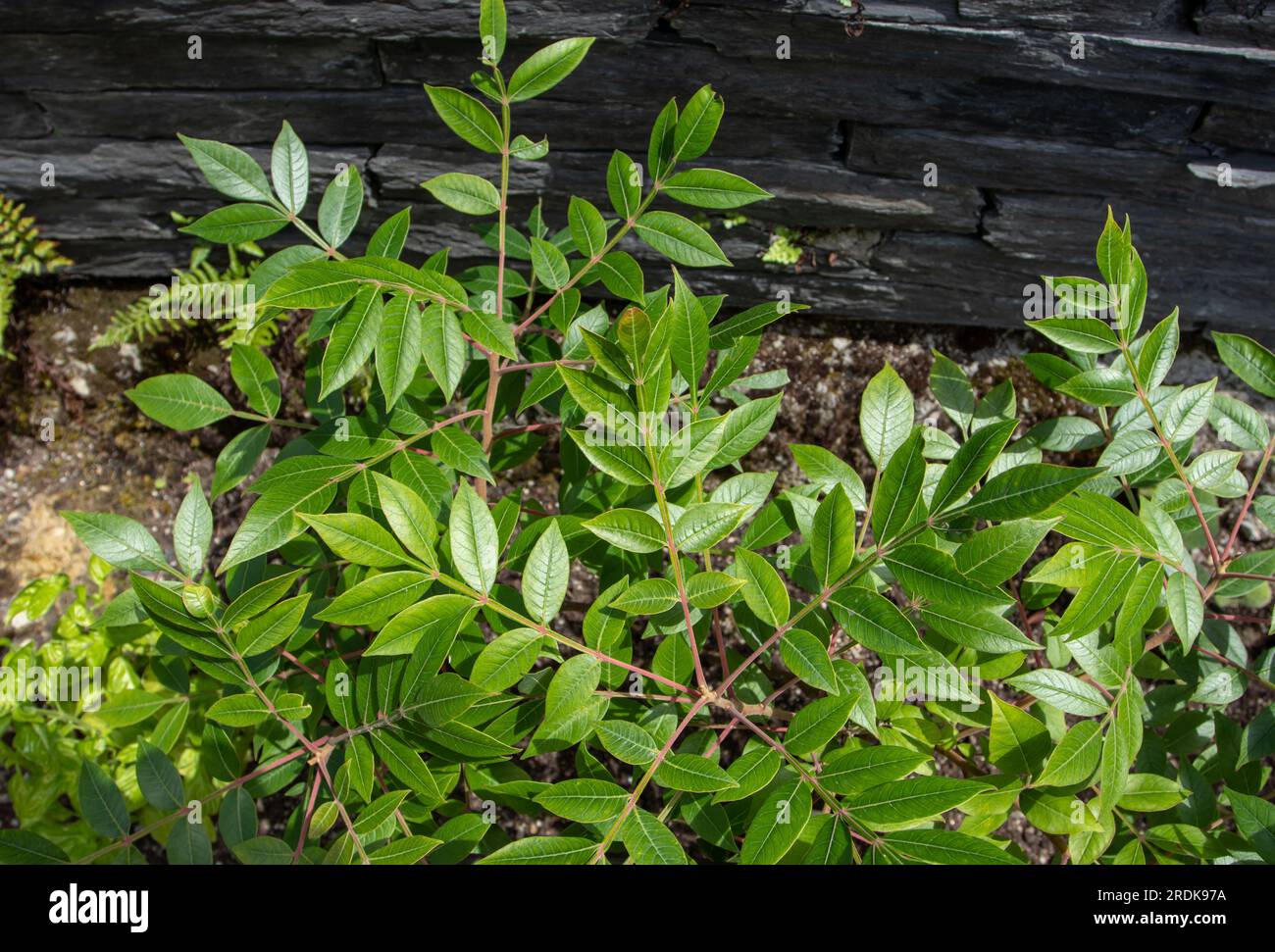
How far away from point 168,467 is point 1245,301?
3.53 metres

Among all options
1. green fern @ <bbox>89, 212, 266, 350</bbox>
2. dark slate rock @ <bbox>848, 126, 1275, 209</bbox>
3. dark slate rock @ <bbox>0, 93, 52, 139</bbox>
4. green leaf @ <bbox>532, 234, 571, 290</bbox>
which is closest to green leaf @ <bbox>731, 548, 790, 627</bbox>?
green leaf @ <bbox>532, 234, 571, 290</bbox>

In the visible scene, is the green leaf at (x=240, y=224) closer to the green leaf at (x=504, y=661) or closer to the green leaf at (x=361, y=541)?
the green leaf at (x=361, y=541)

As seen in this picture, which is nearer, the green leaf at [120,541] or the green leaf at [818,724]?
the green leaf at [818,724]

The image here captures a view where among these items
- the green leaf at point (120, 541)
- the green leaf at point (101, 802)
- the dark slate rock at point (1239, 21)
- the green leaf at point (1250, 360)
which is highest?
the dark slate rock at point (1239, 21)

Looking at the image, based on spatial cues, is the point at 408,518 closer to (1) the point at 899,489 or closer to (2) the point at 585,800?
(2) the point at 585,800

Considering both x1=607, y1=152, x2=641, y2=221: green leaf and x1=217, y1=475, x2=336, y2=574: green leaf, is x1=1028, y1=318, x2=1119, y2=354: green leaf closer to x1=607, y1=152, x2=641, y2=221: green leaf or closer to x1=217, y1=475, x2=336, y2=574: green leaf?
x1=607, y1=152, x2=641, y2=221: green leaf

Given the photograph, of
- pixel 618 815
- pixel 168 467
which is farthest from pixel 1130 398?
pixel 168 467

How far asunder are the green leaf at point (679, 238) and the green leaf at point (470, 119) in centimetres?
29

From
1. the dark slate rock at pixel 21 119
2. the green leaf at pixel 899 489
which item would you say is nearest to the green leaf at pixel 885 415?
the green leaf at pixel 899 489

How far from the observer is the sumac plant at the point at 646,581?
3.86 ft

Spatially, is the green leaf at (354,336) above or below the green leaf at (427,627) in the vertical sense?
above

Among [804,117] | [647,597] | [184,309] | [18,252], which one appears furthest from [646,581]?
[18,252]

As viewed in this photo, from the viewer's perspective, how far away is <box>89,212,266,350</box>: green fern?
278cm

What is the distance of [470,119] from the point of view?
147cm
